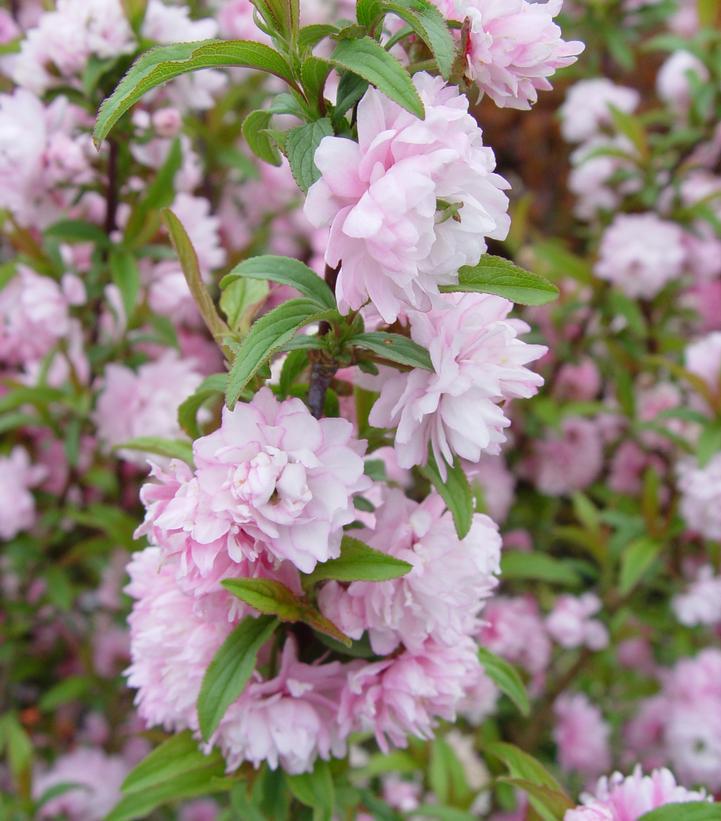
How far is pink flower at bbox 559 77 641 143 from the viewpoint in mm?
1888

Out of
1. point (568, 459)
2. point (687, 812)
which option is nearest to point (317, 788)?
point (687, 812)

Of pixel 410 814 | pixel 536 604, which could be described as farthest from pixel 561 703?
pixel 410 814

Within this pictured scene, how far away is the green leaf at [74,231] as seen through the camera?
120cm

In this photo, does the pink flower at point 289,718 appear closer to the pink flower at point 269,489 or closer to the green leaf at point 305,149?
the pink flower at point 269,489

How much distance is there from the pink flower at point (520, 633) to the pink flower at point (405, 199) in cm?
110

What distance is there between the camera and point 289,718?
762mm

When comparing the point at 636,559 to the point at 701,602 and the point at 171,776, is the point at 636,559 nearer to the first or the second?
the point at 701,602

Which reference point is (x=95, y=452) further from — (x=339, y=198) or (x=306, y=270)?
(x=339, y=198)

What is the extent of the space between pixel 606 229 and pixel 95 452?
1134 mm

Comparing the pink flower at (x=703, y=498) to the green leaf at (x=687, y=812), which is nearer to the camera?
the green leaf at (x=687, y=812)

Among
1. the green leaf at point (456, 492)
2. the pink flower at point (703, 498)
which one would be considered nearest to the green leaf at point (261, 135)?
the green leaf at point (456, 492)

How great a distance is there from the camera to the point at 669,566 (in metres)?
1.67

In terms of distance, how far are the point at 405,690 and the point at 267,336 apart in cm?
34

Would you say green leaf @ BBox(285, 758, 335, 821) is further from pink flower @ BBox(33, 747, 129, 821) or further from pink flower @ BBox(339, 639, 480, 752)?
pink flower @ BBox(33, 747, 129, 821)
